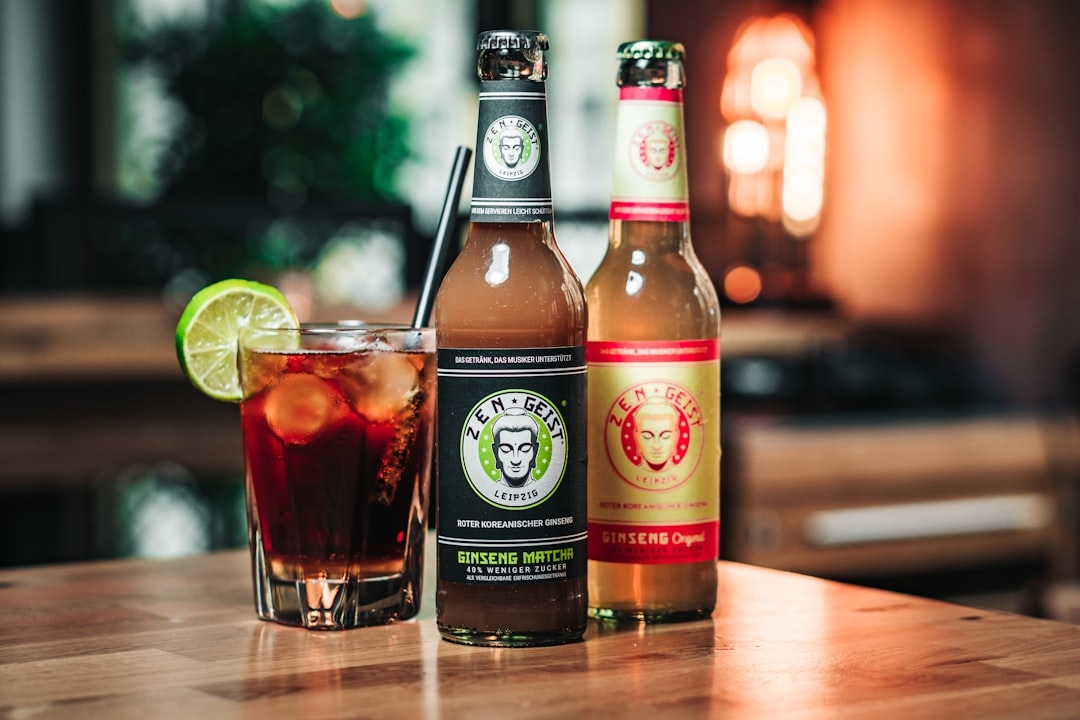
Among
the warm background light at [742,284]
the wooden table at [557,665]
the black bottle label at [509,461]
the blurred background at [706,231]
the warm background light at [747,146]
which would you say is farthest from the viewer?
the warm background light at [742,284]

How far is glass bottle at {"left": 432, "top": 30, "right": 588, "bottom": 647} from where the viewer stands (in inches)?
33.8

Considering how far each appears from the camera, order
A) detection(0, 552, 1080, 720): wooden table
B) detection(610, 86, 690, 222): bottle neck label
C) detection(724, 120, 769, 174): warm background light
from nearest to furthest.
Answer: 1. detection(0, 552, 1080, 720): wooden table
2. detection(610, 86, 690, 222): bottle neck label
3. detection(724, 120, 769, 174): warm background light

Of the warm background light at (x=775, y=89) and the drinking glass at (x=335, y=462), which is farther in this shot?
the warm background light at (x=775, y=89)

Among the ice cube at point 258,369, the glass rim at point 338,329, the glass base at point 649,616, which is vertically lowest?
the glass base at point 649,616

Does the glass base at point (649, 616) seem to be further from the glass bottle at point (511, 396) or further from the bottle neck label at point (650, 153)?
the bottle neck label at point (650, 153)

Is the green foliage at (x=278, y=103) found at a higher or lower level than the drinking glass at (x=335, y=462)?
higher

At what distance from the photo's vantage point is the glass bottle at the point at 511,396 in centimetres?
86

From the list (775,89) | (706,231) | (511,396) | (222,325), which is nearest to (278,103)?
(706,231)

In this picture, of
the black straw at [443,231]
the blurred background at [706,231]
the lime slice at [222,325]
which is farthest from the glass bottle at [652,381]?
the blurred background at [706,231]

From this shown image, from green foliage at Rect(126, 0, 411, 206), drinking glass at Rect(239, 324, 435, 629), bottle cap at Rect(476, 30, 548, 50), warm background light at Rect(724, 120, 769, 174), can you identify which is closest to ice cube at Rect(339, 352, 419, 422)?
drinking glass at Rect(239, 324, 435, 629)

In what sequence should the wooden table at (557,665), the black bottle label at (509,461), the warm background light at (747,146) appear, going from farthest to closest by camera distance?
the warm background light at (747,146) → the black bottle label at (509,461) → the wooden table at (557,665)

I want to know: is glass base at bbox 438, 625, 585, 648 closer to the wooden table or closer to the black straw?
the wooden table

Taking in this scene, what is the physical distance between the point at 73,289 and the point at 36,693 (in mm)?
3369

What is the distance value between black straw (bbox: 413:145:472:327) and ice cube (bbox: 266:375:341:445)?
9 centimetres
